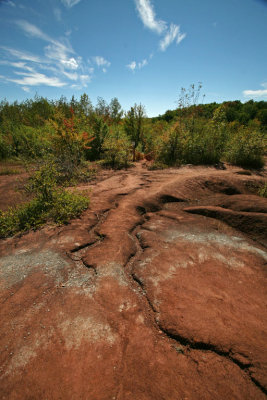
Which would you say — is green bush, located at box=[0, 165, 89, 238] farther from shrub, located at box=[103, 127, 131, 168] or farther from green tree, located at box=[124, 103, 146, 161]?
green tree, located at box=[124, 103, 146, 161]

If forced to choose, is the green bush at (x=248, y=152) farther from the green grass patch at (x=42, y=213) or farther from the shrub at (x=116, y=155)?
the green grass patch at (x=42, y=213)

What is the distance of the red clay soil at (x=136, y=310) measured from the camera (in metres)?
1.08

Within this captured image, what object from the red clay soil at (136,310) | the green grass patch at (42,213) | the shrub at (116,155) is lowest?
the red clay soil at (136,310)

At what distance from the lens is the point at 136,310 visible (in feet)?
4.91

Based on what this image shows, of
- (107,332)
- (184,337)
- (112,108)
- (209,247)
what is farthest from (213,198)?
(112,108)

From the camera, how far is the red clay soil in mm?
1075

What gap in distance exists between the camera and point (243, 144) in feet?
21.4

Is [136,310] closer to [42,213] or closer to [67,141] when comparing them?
[42,213]

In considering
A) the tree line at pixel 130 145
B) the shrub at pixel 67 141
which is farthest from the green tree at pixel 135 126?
the shrub at pixel 67 141

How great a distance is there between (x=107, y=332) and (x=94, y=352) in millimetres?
145

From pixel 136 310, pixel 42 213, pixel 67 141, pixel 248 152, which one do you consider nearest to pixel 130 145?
pixel 67 141

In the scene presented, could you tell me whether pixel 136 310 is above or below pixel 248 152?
below

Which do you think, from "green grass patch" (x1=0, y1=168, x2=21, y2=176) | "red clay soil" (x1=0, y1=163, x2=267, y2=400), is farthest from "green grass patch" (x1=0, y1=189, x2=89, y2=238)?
"green grass patch" (x1=0, y1=168, x2=21, y2=176)

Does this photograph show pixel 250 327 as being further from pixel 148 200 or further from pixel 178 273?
pixel 148 200
